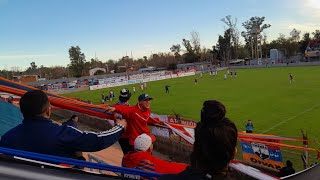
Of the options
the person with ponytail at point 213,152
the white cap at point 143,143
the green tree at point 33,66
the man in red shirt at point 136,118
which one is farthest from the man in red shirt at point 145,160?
the green tree at point 33,66

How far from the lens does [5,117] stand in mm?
5629

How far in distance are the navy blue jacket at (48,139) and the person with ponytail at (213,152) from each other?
0.77m

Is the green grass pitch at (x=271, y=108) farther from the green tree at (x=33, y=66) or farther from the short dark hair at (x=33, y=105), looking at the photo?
the green tree at (x=33, y=66)

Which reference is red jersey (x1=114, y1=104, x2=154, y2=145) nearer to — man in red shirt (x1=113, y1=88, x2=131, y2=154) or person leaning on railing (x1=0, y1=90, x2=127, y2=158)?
man in red shirt (x1=113, y1=88, x2=131, y2=154)

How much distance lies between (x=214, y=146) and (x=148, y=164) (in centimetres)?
153

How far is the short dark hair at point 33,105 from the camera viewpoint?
7.69 feet

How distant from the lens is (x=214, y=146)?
5.83 ft

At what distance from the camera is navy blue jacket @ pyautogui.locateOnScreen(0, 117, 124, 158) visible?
7.36 ft

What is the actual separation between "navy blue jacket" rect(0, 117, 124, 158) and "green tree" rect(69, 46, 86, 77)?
353ft

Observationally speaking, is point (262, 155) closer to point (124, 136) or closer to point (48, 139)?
point (124, 136)

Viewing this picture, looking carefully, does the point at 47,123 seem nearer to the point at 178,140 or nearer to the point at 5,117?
the point at 5,117

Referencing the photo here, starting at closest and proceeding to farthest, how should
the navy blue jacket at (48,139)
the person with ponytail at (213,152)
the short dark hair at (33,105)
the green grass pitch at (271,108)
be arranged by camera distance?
the person with ponytail at (213,152), the navy blue jacket at (48,139), the short dark hair at (33,105), the green grass pitch at (271,108)

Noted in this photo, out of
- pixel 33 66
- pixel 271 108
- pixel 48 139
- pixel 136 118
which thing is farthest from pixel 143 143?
pixel 33 66

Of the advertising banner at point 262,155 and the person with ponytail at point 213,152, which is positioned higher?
the person with ponytail at point 213,152
